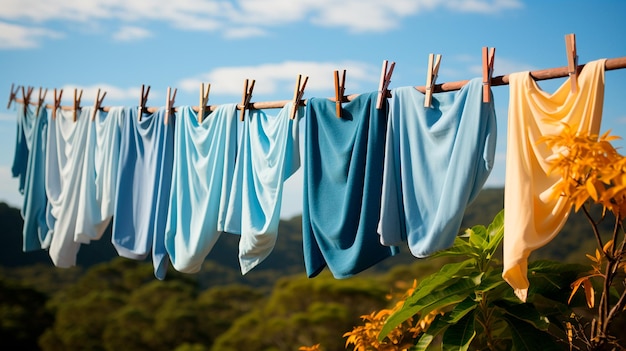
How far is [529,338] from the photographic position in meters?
2.89

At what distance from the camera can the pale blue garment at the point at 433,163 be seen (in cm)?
258

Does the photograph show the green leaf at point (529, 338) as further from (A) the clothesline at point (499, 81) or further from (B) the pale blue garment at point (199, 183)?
(B) the pale blue garment at point (199, 183)

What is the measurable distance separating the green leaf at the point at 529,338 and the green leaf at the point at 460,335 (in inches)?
6.4

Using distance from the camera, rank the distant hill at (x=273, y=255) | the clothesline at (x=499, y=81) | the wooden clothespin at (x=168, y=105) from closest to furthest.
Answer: the clothesline at (x=499, y=81) < the wooden clothespin at (x=168, y=105) < the distant hill at (x=273, y=255)

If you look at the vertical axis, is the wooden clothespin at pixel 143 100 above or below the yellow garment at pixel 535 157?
above

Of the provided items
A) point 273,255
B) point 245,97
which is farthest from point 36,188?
point 273,255

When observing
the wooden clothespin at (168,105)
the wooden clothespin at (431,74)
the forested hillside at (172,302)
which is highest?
the wooden clothespin at (431,74)

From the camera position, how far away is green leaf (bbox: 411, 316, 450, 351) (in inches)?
118

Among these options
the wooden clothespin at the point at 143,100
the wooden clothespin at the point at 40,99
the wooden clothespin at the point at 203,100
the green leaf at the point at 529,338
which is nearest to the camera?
the green leaf at the point at 529,338

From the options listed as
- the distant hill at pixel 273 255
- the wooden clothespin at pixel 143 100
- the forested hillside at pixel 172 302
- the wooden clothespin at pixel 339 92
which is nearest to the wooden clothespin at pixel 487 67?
the wooden clothespin at pixel 339 92

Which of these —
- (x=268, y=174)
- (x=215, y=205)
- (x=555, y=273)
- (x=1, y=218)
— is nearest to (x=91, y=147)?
(x=215, y=205)

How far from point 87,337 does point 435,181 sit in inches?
465

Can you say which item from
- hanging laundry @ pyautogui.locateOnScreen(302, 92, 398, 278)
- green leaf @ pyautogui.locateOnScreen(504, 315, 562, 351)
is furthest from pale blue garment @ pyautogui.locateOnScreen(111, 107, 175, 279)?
green leaf @ pyautogui.locateOnScreen(504, 315, 562, 351)

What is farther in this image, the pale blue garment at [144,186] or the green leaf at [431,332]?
the pale blue garment at [144,186]
